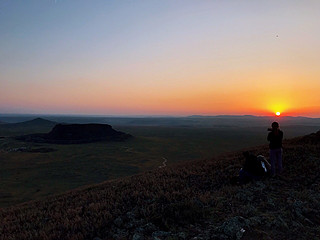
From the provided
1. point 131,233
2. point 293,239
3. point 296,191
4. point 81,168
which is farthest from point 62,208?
point 81,168

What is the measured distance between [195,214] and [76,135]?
79211 mm

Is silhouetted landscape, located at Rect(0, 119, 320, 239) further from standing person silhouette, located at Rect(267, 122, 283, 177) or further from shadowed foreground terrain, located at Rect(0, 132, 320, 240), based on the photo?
standing person silhouette, located at Rect(267, 122, 283, 177)

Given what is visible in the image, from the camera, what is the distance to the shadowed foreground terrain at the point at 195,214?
21.9 feet

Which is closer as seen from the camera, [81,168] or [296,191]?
[296,191]

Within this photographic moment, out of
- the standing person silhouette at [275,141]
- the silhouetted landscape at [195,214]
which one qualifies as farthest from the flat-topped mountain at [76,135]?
the standing person silhouette at [275,141]

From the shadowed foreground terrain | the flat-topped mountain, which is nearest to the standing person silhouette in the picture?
the shadowed foreground terrain

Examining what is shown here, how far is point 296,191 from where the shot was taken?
9.36 meters

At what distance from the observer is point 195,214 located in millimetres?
7566

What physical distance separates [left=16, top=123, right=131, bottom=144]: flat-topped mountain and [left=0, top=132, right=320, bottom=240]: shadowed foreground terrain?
228 feet

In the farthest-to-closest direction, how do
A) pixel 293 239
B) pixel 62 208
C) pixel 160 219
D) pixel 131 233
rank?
1. pixel 62 208
2. pixel 160 219
3. pixel 131 233
4. pixel 293 239

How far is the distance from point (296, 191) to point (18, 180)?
103 ft

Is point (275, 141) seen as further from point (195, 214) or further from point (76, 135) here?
point (76, 135)

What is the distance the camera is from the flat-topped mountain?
7724 cm

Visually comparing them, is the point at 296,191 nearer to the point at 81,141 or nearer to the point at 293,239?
the point at 293,239
